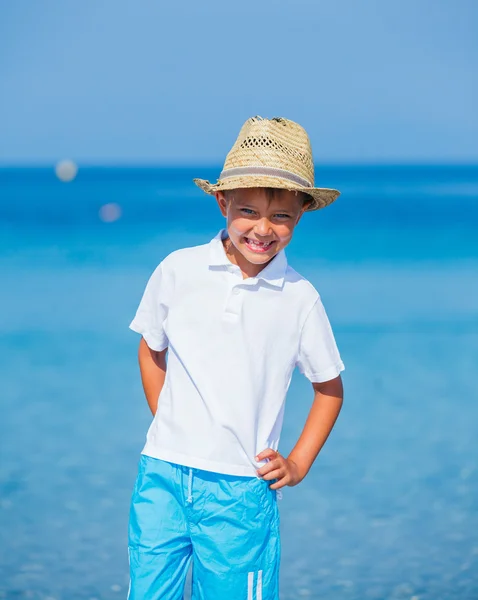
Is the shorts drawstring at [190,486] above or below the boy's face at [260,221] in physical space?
below

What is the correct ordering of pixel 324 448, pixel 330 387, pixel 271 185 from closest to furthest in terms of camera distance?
1. pixel 271 185
2. pixel 330 387
3. pixel 324 448

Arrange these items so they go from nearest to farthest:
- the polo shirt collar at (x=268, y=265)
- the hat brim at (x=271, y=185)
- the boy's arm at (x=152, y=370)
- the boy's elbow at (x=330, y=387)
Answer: the hat brim at (x=271, y=185)
the polo shirt collar at (x=268, y=265)
the boy's elbow at (x=330, y=387)
the boy's arm at (x=152, y=370)

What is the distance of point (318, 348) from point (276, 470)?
344 millimetres

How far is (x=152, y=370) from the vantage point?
9.38ft

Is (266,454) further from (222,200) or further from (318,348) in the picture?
(222,200)

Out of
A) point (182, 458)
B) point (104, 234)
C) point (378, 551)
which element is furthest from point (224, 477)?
point (104, 234)

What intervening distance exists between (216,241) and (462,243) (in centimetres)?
2037

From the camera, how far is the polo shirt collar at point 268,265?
2557 mm

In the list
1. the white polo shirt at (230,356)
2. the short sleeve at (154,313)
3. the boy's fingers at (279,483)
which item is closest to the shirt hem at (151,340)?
the short sleeve at (154,313)

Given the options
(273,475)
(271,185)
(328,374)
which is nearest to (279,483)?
(273,475)

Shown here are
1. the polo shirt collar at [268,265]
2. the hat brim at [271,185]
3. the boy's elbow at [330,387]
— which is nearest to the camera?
the hat brim at [271,185]

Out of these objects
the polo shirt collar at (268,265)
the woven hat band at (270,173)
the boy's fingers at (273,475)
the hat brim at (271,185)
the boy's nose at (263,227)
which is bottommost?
the boy's fingers at (273,475)

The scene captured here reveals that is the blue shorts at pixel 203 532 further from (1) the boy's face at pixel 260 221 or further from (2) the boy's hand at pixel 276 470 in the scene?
→ (1) the boy's face at pixel 260 221

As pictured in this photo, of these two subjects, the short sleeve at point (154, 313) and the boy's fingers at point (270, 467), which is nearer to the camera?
the boy's fingers at point (270, 467)
